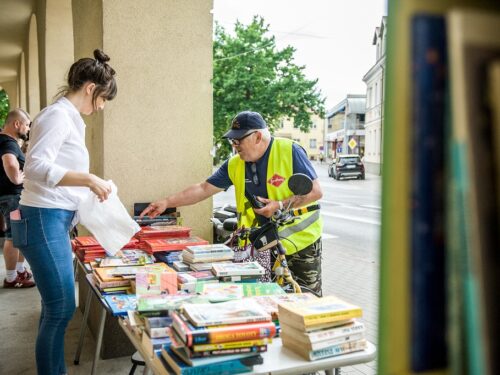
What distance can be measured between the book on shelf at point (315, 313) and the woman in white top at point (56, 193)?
3.88 ft

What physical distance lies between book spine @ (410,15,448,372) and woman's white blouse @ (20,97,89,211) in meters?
2.27

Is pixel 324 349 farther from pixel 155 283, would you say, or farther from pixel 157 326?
pixel 155 283

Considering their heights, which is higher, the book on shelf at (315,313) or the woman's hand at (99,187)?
the woman's hand at (99,187)

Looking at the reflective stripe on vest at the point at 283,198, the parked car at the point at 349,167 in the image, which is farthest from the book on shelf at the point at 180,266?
the parked car at the point at 349,167

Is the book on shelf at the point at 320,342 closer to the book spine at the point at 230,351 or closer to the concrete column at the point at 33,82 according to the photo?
the book spine at the point at 230,351

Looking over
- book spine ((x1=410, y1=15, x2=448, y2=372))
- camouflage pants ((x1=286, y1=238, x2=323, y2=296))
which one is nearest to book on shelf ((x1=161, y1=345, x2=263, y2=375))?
book spine ((x1=410, y1=15, x2=448, y2=372))

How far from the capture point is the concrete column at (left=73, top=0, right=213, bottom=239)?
12.5ft

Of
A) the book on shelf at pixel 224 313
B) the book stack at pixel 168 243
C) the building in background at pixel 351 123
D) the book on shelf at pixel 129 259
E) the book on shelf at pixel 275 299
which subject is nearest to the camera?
the book on shelf at pixel 224 313

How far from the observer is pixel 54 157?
2479mm

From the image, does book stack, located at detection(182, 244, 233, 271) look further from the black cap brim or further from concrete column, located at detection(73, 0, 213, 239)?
concrete column, located at detection(73, 0, 213, 239)

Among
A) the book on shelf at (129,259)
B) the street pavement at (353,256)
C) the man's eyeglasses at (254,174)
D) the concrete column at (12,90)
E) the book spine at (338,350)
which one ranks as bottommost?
the street pavement at (353,256)

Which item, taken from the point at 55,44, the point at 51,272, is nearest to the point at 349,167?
the point at 55,44

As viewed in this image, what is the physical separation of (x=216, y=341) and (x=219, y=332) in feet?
0.10

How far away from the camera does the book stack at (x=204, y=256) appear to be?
2766 millimetres
